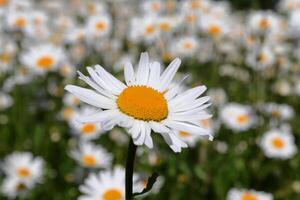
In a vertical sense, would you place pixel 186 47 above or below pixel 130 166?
above

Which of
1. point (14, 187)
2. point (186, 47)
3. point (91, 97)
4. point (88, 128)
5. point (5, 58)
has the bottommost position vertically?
point (91, 97)

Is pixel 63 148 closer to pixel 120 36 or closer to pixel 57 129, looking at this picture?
pixel 57 129

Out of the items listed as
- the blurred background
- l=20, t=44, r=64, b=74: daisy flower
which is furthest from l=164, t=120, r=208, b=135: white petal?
l=20, t=44, r=64, b=74: daisy flower

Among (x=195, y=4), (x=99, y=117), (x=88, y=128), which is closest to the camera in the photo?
(x=99, y=117)

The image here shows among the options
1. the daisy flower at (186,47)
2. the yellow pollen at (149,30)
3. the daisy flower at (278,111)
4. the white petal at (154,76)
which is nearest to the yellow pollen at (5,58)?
the yellow pollen at (149,30)

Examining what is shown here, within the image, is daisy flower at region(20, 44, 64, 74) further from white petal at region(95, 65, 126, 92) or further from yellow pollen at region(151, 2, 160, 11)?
white petal at region(95, 65, 126, 92)

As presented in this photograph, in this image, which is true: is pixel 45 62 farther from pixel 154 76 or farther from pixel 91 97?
pixel 91 97

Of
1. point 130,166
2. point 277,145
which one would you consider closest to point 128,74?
point 130,166

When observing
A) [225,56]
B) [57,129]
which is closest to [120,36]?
[225,56]
